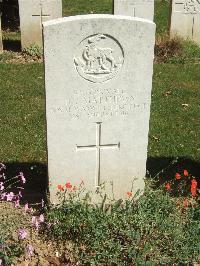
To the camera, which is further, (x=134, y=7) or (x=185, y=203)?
(x=134, y=7)

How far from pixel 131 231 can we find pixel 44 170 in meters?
1.96

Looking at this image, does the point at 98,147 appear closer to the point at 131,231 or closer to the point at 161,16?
the point at 131,231

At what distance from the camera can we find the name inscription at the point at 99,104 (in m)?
4.36

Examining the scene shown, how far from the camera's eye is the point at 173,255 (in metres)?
4.18

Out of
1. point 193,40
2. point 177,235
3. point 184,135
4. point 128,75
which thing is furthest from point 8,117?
point 193,40

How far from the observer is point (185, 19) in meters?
11.4

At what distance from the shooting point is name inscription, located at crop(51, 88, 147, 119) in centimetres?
436

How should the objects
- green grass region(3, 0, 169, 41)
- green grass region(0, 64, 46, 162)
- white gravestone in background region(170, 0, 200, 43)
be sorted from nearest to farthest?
1. green grass region(0, 64, 46, 162)
2. white gravestone in background region(170, 0, 200, 43)
3. green grass region(3, 0, 169, 41)

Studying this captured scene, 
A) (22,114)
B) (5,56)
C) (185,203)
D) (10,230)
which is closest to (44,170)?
(10,230)

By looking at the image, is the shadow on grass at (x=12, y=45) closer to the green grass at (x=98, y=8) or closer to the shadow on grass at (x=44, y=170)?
the green grass at (x=98, y=8)

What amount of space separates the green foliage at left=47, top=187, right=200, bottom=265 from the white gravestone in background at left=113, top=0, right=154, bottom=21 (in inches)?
254

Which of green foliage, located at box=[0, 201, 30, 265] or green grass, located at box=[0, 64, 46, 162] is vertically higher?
green grass, located at box=[0, 64, 46, 162]

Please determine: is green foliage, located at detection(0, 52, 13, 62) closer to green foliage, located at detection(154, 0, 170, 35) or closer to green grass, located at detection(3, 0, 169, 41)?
green foliage, located at detection(154, 0, 170, 35)

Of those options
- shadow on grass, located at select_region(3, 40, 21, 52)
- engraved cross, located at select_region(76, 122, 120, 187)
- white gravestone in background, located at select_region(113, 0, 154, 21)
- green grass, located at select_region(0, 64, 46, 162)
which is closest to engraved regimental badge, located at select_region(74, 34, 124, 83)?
engraved cross, located at select_region(76, 122, 120, 187)
